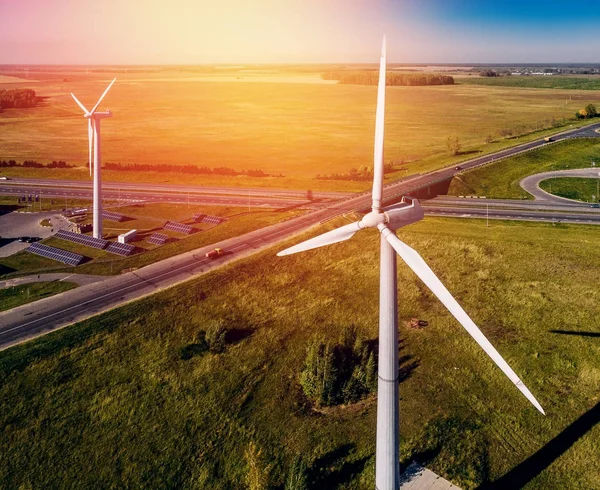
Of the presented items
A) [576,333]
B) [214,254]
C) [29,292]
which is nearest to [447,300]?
[576,333]

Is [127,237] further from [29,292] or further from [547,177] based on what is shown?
[547,177]

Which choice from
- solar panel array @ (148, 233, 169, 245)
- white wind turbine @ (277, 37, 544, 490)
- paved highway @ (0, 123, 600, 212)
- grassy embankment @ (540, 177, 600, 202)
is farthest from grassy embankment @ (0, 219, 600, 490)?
grassy embankment @ (540, 177, 600, 202)

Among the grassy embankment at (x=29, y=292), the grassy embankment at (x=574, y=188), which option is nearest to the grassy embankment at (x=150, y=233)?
the grassy embankment at (x=29, y=292)

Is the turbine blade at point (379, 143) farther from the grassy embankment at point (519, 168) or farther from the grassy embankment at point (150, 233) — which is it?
the grassy embankment at point (519, 168)

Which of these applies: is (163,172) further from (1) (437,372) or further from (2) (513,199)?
(1) (437,372)

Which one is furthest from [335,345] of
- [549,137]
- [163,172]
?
[549,137]

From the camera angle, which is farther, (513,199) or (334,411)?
(513,199)

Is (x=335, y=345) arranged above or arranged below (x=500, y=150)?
below
